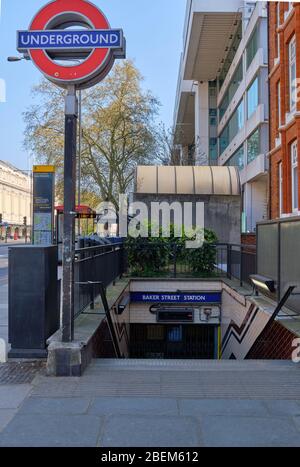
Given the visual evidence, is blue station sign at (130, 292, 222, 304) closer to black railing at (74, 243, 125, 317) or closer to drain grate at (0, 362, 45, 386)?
black railing at (74, 243, 125, 317)

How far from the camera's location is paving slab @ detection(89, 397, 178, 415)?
13.2 ft

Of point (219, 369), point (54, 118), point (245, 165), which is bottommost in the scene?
point (219, 369)

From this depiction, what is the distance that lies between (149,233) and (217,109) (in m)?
36.0

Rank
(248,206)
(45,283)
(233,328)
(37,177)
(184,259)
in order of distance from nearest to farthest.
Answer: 1. (45,283)
2. (233,328)
3. (184,259)
4. (37,177)
5. (248,206)

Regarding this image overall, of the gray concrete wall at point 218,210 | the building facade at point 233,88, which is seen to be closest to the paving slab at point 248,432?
the gray concrete wall at point 218,210

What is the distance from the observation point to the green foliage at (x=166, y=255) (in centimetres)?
1339

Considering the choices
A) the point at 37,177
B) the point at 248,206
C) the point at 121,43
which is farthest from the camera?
the point at 248,206

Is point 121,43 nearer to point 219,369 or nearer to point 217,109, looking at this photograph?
point 219,369

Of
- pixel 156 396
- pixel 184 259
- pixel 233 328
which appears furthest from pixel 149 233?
pixel 156 396

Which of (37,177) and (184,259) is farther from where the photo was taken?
(37,177)

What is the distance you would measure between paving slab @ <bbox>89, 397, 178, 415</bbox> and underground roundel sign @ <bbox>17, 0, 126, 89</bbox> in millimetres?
3325

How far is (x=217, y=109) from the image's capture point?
47.1 m

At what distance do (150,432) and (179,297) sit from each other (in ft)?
31.5

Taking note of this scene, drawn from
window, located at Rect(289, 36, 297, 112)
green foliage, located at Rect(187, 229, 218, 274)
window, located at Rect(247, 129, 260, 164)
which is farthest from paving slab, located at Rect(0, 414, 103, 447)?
window, located at Rect(247, 129, 260, 164)
